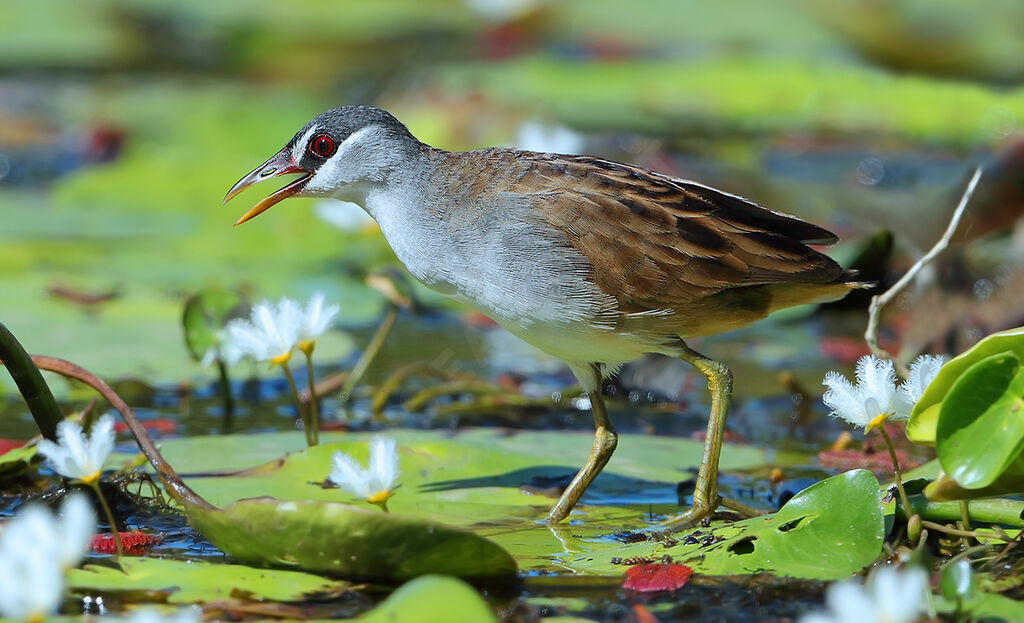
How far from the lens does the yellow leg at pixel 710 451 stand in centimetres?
398

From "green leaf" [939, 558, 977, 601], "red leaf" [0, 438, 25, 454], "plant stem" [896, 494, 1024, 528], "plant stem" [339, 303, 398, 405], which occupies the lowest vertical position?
"green leaf" [939, 558, 977, 601]

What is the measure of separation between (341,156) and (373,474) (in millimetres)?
1470

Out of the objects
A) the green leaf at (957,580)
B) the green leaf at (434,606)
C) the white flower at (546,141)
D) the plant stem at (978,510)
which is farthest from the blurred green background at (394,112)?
the green leaf at (957,580)

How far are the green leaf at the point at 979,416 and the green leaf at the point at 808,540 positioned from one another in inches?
12.7

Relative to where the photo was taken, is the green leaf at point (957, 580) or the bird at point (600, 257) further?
the bird at point (600, 257)

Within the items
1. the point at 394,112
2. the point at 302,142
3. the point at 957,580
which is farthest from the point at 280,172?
the point at 394,112

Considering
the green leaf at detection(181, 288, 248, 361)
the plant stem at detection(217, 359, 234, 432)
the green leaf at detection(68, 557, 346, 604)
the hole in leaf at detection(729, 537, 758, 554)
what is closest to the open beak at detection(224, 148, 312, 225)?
the green leaf at detection(181, 288, 248, 361)

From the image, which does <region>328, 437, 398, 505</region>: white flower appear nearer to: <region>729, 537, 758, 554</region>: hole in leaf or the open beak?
<region>729, 537, 758, 554</region>: hole in leaf

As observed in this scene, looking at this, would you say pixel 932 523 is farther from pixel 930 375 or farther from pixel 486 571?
pixel 486 571

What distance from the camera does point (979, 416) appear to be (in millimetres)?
3025

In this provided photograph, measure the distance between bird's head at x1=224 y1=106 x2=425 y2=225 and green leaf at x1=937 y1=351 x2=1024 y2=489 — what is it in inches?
85.4

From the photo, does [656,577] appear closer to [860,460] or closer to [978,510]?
[978,510]

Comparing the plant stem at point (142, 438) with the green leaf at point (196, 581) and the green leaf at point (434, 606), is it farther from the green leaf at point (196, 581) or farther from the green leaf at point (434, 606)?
the green leaf at point (434, 606)

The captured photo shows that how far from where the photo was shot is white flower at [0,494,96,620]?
7.87 ft
